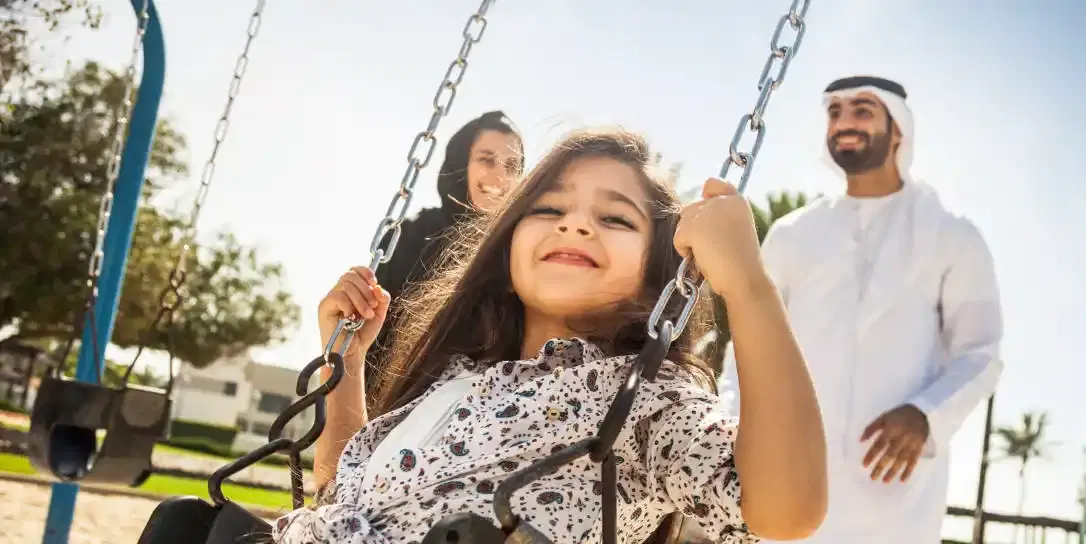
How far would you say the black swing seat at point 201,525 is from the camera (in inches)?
59.6

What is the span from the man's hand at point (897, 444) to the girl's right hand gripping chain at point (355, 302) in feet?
5.82

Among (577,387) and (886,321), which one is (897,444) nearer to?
(886,321)

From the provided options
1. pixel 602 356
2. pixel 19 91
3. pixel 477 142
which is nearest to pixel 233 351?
pixel 19 91

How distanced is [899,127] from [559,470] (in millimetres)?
2719

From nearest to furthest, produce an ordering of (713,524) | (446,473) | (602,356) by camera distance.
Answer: (713,524)
(446,473)
(602,356)

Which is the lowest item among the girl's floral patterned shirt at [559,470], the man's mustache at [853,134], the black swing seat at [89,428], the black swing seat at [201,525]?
the black swing seat at [89,428]

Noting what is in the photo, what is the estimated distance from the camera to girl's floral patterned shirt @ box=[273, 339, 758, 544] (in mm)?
1438

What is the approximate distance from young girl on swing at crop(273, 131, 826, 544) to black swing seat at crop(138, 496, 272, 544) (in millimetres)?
59

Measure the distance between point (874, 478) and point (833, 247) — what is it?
2.73 ft

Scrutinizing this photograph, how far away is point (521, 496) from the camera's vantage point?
4.81 feet

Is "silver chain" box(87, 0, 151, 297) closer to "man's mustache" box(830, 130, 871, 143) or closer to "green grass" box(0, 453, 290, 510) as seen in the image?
"man's mustache" box(830, 130, 871, 143)

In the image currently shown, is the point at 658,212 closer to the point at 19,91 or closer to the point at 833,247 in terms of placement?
the point at 833,247

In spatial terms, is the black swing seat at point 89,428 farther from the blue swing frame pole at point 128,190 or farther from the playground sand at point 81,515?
the playground sand at point 81,515

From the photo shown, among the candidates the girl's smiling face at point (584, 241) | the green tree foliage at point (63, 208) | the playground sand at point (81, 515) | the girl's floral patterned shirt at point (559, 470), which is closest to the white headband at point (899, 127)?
the girl's smiling face at point (584, 241)
